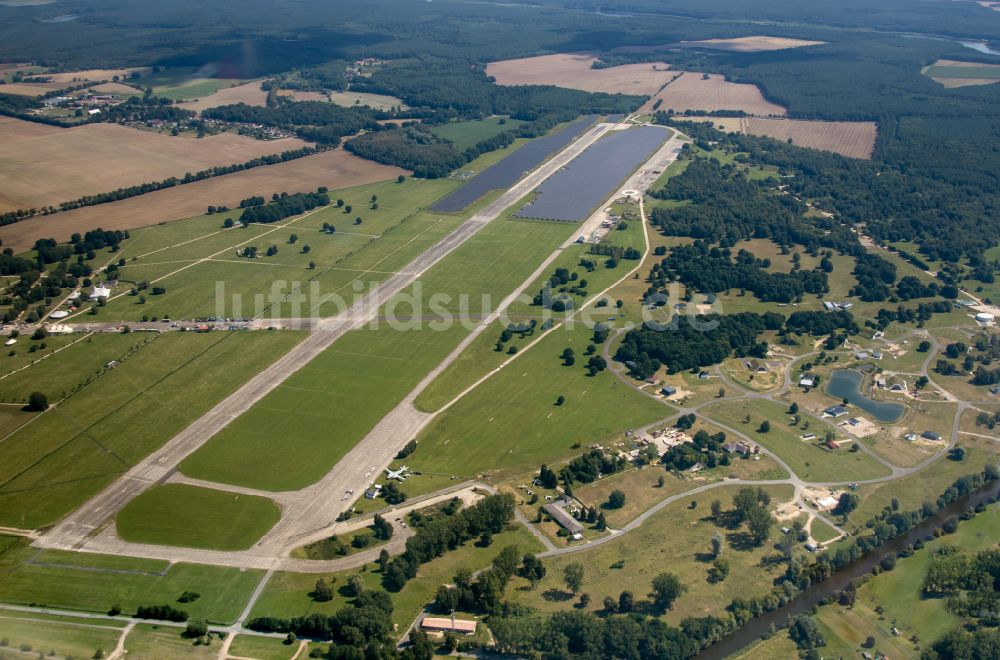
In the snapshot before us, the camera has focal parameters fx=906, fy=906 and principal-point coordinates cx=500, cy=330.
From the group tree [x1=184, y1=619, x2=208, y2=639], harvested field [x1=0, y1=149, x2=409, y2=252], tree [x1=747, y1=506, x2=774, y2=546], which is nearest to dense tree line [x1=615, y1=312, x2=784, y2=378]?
tree [x1=747, y1=506, x2=774, y2=546]

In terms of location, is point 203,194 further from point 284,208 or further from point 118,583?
point 118,583

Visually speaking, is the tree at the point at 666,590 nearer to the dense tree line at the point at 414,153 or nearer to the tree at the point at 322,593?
the tree at the point at 322,593

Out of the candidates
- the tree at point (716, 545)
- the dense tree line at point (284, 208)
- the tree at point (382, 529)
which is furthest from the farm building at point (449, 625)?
the dense tree line at point (284, 208)

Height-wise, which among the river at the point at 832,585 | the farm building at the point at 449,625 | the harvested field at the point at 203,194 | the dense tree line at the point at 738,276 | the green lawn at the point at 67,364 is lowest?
the river at the point at 832,585

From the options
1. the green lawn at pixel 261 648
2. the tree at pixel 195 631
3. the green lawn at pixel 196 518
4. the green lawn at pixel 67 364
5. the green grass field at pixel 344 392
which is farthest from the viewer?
the green lawn at pixel 67 364

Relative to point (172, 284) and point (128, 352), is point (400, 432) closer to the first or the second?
point (128, 352)

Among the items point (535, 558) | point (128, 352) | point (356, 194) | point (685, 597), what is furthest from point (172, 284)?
point (685, 597)

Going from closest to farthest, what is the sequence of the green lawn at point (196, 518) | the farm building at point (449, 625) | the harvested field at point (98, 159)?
the farm building at point (449, 625) < the green lawn at point (196, 518) < the harvested field at point (98, 159)

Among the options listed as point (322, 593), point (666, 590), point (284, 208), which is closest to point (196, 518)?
point (322, 593)
